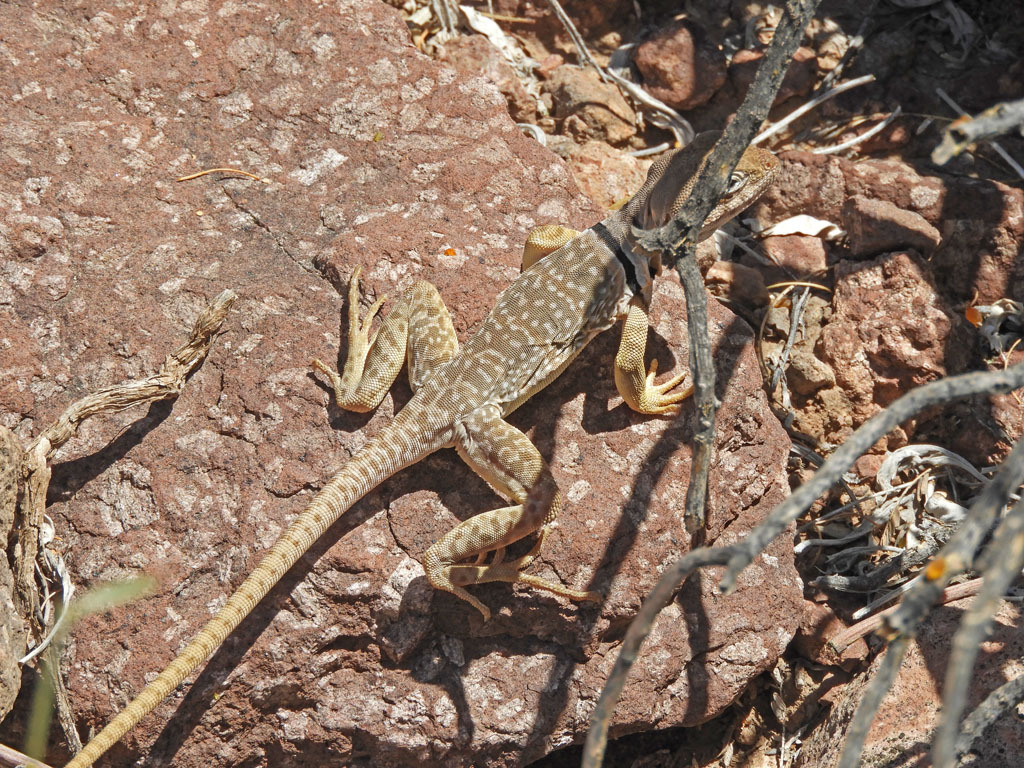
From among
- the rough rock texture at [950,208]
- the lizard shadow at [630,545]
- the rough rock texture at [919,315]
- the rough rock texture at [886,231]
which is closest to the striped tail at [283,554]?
the lizard shadow at [630,545]

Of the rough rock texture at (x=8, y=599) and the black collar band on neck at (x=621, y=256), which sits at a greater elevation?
the black collar band on neck at (x=621, y=256)

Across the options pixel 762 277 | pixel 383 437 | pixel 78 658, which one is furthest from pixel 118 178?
pixel 762 277

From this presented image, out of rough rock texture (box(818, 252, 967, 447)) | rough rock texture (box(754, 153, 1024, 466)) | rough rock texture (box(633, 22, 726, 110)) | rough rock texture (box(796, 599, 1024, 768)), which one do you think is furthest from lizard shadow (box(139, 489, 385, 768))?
rough rock texture (box(633, 22, 726, 110))

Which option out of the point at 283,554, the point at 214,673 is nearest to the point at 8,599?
the point at 214,673

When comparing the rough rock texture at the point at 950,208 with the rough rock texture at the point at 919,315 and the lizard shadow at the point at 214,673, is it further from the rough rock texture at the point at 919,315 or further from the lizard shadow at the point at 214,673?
the lizard shadow at the point at 214,673

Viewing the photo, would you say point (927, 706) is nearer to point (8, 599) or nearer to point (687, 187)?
point (687, 187)
